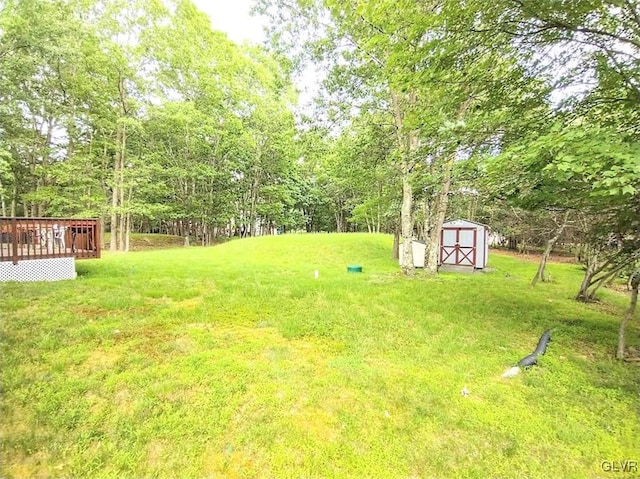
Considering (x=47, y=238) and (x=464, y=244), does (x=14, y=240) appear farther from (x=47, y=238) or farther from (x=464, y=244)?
(x=464, y=244)

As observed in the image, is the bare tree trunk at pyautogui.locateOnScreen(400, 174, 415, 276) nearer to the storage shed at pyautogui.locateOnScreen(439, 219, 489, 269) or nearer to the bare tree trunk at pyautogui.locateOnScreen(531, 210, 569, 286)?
the bare tree trunk at pyautogui.locateOnScreen(531, 210, 569, 286)

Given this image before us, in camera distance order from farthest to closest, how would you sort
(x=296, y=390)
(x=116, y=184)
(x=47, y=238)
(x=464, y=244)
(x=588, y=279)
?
(x=116, y=184)
(x=464, y=244)
(x=588, y=279)
(x=47, y=238)
(x=296, y=390)

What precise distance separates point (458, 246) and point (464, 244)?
27cm

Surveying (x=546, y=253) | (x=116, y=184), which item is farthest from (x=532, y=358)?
(x=116, y=184)

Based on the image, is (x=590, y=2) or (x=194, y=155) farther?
(x=194, y=155)

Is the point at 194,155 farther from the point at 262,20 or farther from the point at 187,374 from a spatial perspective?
the point at 187,374

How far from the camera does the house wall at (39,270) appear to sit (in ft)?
22.4

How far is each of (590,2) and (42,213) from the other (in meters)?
27.8

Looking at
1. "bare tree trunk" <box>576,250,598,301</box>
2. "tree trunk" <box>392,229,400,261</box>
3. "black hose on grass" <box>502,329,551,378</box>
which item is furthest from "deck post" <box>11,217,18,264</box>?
"bare tree trunk" <box>576,250,598,301</box>

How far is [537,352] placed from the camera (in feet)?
15.2

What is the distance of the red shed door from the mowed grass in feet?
24.8

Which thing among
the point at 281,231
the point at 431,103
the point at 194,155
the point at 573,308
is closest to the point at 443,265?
the point at 573,308

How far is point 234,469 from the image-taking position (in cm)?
262

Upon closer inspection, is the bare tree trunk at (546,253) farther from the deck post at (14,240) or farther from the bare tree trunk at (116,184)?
the bare tree trunk at (116,184)
